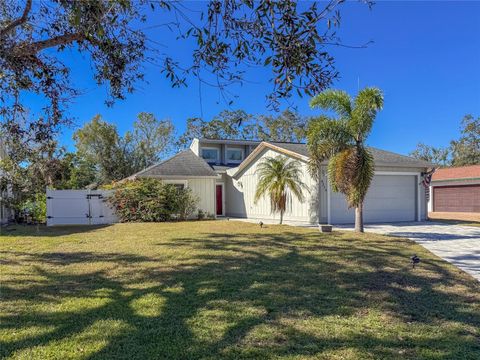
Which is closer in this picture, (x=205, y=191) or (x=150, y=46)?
(x=150, y=46)

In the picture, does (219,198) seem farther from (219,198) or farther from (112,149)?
(112,149)

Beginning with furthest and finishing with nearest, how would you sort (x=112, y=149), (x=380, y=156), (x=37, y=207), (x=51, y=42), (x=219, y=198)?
(x=112, y=149)
(x=219, y=198)
(x=380, y=156)
(x=37, y=207)
(x=51, y=42)

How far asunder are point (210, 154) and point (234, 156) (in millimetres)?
1939

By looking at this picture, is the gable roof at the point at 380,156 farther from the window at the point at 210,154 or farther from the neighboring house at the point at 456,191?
the neighboring house at the point at 456,191

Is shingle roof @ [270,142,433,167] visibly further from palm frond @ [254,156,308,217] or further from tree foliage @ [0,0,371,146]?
tree foliage @ [0,0,371,146]

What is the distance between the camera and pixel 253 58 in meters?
5.21

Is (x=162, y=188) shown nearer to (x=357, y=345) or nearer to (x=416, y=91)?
(x=416, y=91)

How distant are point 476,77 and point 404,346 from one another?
1832cm

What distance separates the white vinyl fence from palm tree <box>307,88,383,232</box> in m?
10.5

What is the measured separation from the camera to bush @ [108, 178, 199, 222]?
17.7 m

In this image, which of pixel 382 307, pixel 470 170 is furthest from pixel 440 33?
pixel 470 170

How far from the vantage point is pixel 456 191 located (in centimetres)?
2673

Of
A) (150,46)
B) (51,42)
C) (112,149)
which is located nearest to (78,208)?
(51,42)

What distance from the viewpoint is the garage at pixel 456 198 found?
25.4 metres
